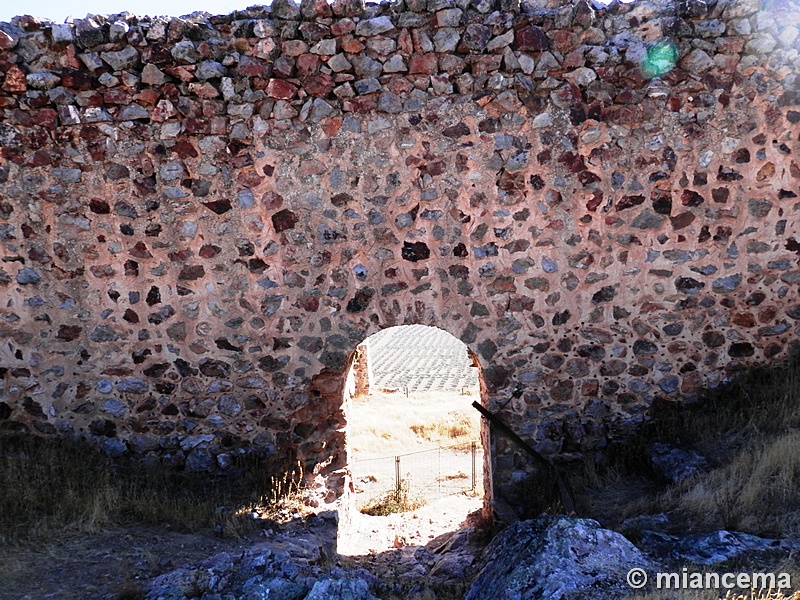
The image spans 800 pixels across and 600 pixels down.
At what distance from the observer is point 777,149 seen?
17.2 feet

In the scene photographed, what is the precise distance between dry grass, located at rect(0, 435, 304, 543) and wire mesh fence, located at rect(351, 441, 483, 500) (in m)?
2.38

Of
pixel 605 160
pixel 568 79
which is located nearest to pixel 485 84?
pixel 568 79

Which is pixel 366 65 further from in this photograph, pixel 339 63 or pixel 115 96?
pixel 115 96

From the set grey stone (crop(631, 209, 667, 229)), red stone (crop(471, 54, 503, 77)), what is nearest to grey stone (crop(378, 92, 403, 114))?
red stone (crop(471, 54, 503, 77))

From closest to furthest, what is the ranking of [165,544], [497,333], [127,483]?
[165,544] < [127,483] < [497,333]

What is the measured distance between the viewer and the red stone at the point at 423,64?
505 centimetres

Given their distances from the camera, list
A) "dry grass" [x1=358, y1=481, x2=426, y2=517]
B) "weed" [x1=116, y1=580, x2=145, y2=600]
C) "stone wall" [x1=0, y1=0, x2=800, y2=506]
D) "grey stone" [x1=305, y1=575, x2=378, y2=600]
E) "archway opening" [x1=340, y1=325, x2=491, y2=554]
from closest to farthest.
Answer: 1. "grey stone" [x1=305, y1=575, x2=378, y2=600]
2. "weed" [x1=116, y1=580, x2=145, y2=600]
3. "stone wall" [x1=0, y1=0, x2=800, y2=506]
4. "archway opening" [x1=340, y1=325, x2=491, y2=554]
5. "dry grass" [x1=358, y1=481, x2=426, y2=517]

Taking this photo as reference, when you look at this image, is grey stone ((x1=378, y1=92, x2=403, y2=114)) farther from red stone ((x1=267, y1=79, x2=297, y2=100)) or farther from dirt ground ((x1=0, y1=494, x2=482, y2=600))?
dirt ground ((x1=0, y1=494, x2=482, y2=600))

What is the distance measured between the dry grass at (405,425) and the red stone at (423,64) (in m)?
5.21

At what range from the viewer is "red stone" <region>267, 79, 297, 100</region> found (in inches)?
199

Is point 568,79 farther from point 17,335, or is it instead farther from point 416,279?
point 17,335

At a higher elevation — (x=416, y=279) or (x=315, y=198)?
(x=315, y=198)

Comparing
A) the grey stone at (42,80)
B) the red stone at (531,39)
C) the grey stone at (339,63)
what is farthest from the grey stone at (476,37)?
the grey stone at (42,80)

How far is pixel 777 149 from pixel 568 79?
1791mm
